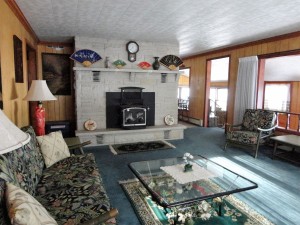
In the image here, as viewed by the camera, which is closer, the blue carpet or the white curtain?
the blue carpet

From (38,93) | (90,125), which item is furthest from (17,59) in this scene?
(90,125)

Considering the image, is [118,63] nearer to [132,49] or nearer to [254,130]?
[132,49]

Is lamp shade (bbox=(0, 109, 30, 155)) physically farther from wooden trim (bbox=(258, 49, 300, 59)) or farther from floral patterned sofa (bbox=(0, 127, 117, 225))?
wooden trim (bbox=(258, 49, 300, 59))

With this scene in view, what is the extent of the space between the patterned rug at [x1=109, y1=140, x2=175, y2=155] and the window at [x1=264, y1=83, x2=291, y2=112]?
5401 mm

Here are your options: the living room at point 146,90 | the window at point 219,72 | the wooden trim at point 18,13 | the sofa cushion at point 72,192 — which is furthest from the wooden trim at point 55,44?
the window at point 219,72

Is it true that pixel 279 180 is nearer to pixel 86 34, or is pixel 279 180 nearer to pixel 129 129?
pixel 129 129

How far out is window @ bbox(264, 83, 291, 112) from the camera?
804 centimetres

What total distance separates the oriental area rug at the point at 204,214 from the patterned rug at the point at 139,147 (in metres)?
1.94

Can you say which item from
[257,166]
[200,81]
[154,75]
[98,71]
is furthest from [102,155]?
[200,81]

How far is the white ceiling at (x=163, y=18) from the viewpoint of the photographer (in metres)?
2.84

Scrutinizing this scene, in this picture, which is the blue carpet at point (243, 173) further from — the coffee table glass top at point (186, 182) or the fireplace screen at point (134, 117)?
the fireplace screen at point (134, 117)

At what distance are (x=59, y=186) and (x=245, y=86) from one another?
4.93 metres

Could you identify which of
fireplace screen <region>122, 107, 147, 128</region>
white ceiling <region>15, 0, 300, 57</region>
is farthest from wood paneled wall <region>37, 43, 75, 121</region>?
fireplace screen <region>122, 107, 147, 128</region>

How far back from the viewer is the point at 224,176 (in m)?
2.60
